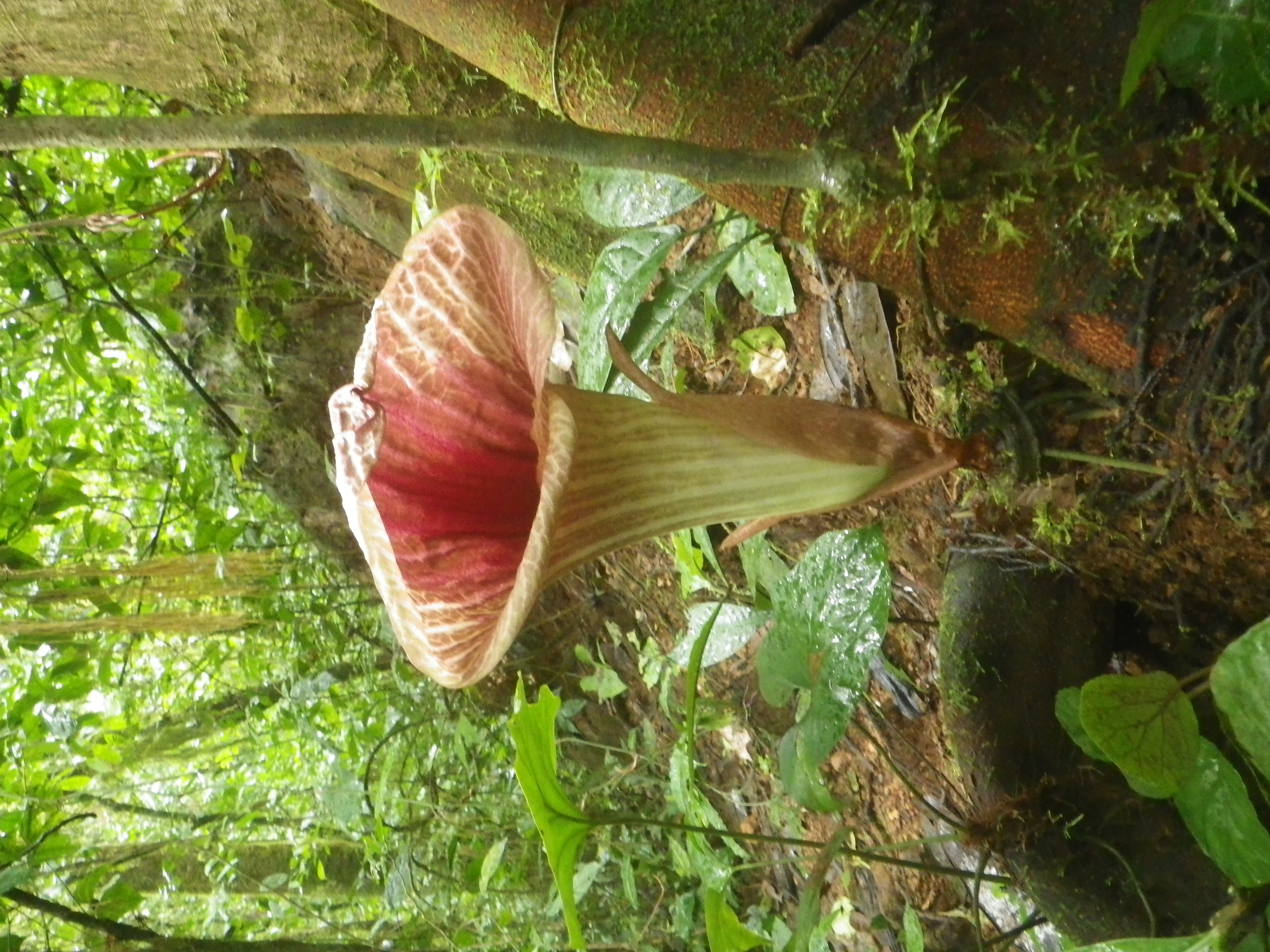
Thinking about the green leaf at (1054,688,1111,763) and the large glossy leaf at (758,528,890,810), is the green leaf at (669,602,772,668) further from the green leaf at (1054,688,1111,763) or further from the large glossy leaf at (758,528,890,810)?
the green leaf at (1054,688,1111,763)

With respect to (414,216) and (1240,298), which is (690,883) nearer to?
(414,216)

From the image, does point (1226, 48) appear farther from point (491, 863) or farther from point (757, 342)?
point (491, 863)

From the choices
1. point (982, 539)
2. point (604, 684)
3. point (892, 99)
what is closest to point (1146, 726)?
point (982, 539)

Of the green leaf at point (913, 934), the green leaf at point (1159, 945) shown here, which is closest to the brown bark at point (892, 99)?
the green leaf at point (1159, 945)

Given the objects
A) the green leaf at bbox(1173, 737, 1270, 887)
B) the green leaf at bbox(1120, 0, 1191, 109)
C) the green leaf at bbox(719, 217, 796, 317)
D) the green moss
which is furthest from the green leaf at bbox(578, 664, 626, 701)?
the green leaf at bbox(1120, 0, 1191, 109)

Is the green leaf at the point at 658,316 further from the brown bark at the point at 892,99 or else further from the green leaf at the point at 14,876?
the green leaf at the point at 14,876
